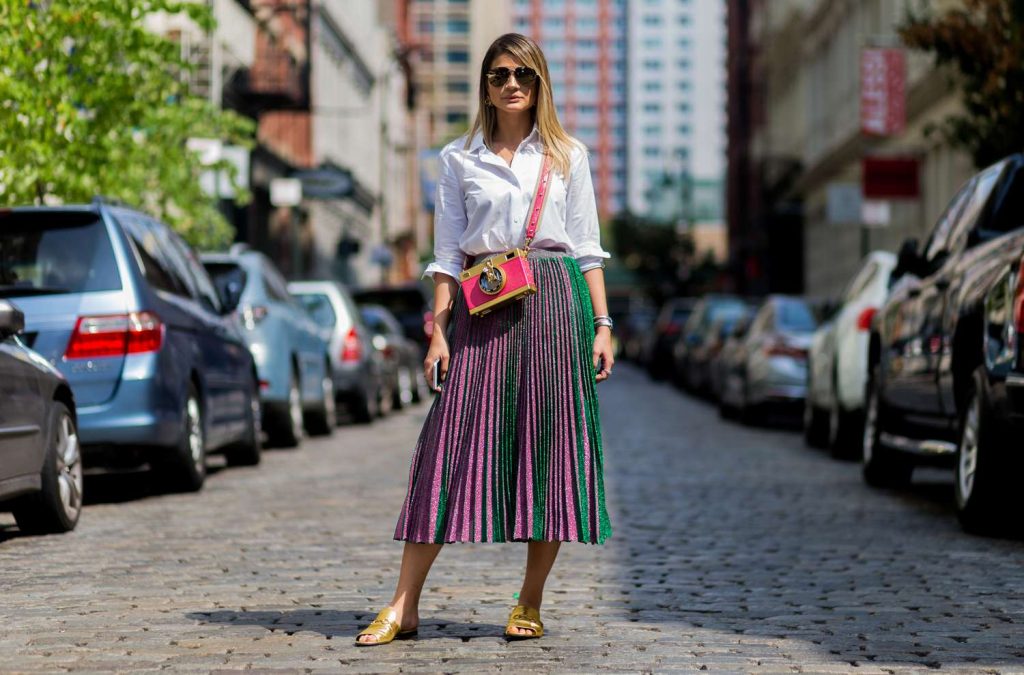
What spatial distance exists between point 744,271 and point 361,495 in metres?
62.4

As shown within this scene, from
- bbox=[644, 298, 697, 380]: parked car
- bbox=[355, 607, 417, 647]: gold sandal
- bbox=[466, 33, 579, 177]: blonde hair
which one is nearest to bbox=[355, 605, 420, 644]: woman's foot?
bbox=[355, 607, 417, 647]: gold sandal

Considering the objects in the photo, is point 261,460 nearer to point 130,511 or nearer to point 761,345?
point 130,511

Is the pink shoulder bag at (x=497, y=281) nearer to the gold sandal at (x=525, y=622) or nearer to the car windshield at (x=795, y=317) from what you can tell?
the gold sandal at (x=525, y=622)

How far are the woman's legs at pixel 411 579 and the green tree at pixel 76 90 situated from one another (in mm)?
7798

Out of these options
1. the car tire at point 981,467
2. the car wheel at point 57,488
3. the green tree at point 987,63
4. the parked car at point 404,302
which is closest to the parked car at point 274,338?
the car wheel at point 57,488

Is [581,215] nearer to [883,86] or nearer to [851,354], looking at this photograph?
[851,354]

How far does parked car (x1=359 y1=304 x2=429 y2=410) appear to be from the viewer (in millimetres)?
25062

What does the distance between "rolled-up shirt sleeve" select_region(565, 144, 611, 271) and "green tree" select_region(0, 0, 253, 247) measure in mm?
7629

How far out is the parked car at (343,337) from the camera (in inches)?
831

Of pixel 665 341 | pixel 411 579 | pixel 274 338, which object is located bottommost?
pixel 665 341

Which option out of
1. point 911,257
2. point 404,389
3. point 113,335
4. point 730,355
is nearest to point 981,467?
point 911,257

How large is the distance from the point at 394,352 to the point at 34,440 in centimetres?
1667

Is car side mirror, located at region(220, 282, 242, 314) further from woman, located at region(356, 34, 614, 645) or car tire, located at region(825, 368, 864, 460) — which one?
woman, located at region(356, 34, 614, 645)

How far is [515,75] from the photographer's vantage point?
626 cm
